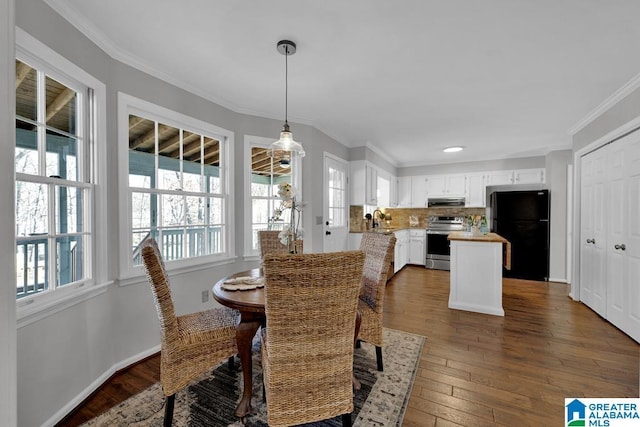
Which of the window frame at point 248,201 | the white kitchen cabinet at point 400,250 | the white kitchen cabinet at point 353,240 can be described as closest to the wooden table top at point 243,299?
the window frame at point 248,201

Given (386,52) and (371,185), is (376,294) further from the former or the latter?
(371,185)

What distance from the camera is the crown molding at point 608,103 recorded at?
2578 millimetres

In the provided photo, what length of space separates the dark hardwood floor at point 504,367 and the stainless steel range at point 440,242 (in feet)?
7.03

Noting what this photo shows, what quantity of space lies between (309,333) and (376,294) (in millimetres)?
948

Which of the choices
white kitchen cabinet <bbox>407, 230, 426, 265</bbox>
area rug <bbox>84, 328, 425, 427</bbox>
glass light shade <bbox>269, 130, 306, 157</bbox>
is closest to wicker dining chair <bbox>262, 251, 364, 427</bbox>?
area rug <bbox>84, 328, 425, 427</bbox>

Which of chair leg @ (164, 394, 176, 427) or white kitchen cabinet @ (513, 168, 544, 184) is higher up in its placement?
white kitchen cabinet @ (513, 168, 544, 184)

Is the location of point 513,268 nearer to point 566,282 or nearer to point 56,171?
point 566,282

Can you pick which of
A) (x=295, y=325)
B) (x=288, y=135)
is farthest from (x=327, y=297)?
(x=288, y=135)

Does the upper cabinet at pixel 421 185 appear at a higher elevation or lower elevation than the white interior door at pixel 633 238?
higher

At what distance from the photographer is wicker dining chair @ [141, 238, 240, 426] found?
59.4 inches

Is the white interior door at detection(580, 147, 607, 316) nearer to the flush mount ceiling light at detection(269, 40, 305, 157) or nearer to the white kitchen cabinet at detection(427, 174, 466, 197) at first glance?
the white kitchen cabinet at detection(427, 174, 466, 197)

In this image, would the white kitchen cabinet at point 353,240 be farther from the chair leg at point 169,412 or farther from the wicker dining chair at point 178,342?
the chair leg at point 169,412

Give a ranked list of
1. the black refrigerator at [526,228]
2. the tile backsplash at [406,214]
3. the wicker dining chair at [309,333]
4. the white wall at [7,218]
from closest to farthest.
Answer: the white wall at [7,218] → the wicker dining chair at [309,333] → the black refrigerator at [526,228] → the tile backsplash at [406,214]

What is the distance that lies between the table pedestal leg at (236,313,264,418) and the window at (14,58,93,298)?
1.17m
